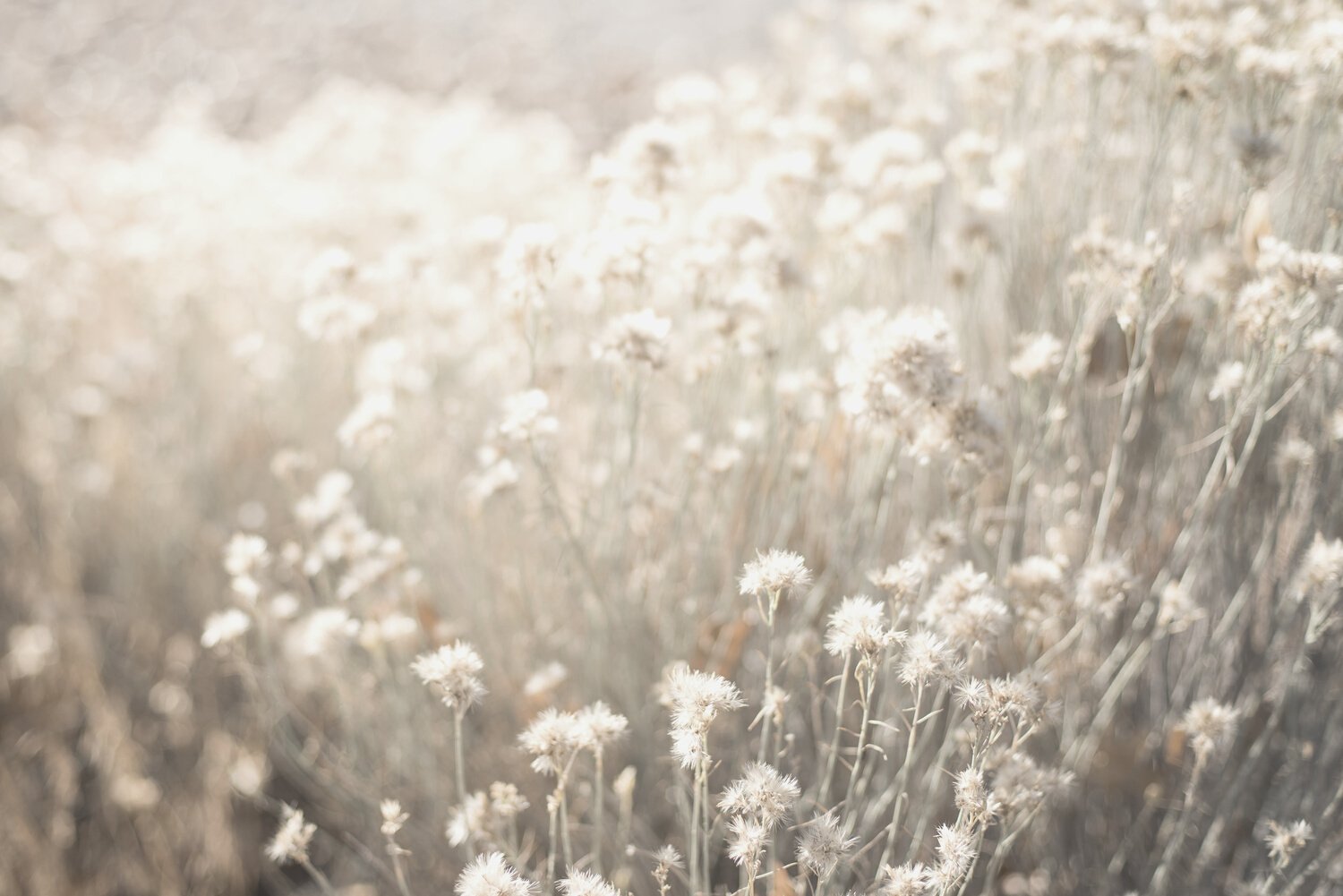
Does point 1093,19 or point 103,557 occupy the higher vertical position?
point 1093,19

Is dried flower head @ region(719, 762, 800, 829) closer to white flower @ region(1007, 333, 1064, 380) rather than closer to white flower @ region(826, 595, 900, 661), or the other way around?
white flower @ region(826, 595, 900, 661)

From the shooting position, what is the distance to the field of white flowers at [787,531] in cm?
155

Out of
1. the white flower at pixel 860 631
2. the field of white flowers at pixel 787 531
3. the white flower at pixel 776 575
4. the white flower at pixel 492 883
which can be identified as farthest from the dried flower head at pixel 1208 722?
the white flower at pixel 492 883

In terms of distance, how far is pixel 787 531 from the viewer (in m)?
2.04

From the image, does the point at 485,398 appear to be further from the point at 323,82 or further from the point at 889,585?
the point at 323,82

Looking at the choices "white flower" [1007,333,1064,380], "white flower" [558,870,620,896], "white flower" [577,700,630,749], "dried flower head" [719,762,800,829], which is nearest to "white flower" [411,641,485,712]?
"white flower" [577,700,630,749]

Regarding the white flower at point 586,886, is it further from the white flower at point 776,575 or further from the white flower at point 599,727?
the white flower at point 776,575

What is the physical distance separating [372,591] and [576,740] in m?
1.28

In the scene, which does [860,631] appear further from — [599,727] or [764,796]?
[599,727]

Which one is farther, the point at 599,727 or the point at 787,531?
the point at 787,531

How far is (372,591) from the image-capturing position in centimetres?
242

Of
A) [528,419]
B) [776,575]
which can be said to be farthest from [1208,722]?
[528,419]

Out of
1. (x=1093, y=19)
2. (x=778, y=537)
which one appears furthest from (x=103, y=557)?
(x=1093, y=19)

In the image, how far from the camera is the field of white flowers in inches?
61.0
